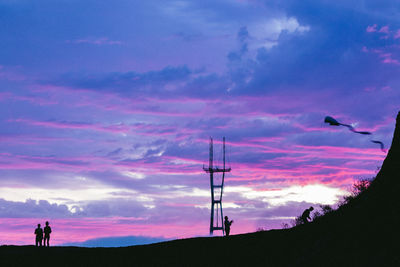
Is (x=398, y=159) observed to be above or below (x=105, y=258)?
above

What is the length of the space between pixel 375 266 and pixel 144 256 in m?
22.1

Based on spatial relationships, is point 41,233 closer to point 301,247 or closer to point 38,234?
point 38,234

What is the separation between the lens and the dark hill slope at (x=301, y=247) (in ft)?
73.2

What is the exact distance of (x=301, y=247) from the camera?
34.2 meters

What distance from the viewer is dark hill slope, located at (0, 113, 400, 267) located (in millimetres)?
22297

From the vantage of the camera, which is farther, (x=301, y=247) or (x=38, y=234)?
(x=38, y=234)

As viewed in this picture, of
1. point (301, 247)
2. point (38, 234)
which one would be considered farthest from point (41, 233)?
point (301, 247)

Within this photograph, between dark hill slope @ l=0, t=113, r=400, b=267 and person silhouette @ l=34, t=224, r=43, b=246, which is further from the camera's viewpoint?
person silhouette @ l=34, t=224, r=43, b=246

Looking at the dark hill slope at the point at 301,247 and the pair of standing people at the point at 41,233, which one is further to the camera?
the pair of standing people at the point at 41,233

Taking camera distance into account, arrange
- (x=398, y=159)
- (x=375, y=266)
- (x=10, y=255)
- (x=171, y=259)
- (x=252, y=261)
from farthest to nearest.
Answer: (x=10, y=255)
(x=171, y=259)
(x=252, y=261)
(x=398, y=159)
(x=375, y=266)

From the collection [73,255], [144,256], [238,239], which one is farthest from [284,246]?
[73,255]

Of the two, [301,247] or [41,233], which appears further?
[41,233]

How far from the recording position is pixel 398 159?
2366 centimetres

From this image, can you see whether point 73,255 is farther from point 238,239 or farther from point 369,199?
point 369,199
